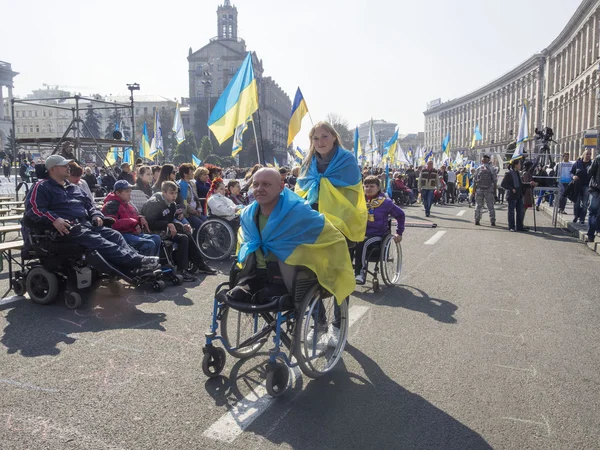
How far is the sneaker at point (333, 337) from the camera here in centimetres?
445

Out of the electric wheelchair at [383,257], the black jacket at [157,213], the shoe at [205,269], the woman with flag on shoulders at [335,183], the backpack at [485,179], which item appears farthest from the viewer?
the backpack at [485,179]

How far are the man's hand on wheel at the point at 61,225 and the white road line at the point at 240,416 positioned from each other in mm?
3383

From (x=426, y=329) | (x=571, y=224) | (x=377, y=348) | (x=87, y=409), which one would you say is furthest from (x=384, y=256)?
(x=571, y=224)

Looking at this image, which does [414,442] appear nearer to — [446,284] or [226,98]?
[446,284]

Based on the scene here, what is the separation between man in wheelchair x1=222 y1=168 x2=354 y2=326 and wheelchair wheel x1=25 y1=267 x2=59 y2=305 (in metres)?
3.02

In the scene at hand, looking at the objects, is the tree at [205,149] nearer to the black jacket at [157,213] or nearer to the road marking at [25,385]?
the black jacket at [157,213]

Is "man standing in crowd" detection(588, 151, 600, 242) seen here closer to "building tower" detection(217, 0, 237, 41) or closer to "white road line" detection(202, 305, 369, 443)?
"white road line" detection(202, 305, 369, 443)

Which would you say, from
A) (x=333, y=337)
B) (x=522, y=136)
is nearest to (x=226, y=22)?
(x=522, y=136)

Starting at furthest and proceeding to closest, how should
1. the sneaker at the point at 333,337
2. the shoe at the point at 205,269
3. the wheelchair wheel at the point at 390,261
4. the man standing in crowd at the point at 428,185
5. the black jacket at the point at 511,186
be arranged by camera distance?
the man standing in crowd at the point at 428,185 → the black jacket at the point at 511,186 → the shoe at the point at 205,269 → the wheelchair wheel at the point at 390,261 → the sneaker at the point at 333,337

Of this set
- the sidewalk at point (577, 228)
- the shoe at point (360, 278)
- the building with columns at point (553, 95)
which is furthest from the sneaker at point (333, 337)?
the building with columns at point (553, 95)

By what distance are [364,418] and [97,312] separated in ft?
11.9

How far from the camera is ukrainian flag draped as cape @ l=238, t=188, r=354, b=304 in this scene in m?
4.00

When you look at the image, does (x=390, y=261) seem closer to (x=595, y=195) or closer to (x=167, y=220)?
(x=167, y=220)

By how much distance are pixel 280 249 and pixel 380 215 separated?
3666 millimetres
